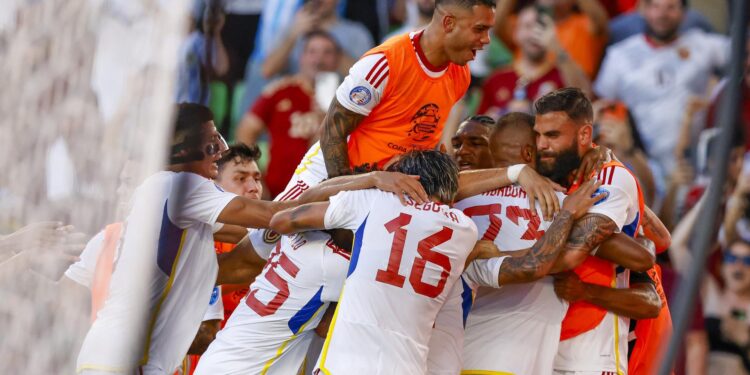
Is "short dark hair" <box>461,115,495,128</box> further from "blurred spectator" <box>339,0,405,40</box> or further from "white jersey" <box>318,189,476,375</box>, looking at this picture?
"blurred spectator" <box>339,0,405,40</box>

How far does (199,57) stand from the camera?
2240 mm

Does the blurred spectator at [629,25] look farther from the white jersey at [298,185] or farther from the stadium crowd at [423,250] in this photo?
the white jersey at [298,185]

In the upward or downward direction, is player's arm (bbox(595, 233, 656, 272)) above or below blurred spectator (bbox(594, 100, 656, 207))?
below

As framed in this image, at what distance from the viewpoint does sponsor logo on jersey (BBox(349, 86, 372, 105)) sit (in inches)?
175

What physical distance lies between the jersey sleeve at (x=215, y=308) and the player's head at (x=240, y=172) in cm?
57

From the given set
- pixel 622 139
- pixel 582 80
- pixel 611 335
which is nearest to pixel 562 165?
pixel 611 335

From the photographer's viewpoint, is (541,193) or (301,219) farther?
(541,193)

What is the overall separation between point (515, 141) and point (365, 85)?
75 cm

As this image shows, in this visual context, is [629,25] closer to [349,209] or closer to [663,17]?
[663,17]

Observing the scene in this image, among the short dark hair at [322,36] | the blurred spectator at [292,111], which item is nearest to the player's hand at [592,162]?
the blurred spectator at [292,111]

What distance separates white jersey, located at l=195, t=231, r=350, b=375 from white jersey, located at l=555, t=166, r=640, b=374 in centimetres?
111

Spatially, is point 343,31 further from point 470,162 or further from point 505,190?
point 505,190

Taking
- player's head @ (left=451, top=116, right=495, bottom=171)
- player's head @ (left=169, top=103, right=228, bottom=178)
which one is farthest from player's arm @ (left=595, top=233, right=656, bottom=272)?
player's head @ (left=169, top=103, right=228, bottom=178)

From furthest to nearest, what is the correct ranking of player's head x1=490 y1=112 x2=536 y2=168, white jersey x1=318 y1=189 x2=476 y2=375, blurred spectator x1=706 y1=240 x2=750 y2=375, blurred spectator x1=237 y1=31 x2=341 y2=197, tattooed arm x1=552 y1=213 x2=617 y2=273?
blurred spectator x1=237 y1=31 x2=341 y2=197 → blurred spectator x1=706 y1=240 x2=750 y2=375 → player's head x1=490 y1=112 x2=536 y2=168 → tattooed arm x1=552 y1=213 x2=617 y2=273 → white jersey x1=318 y1=189 x2=476 y2=375
